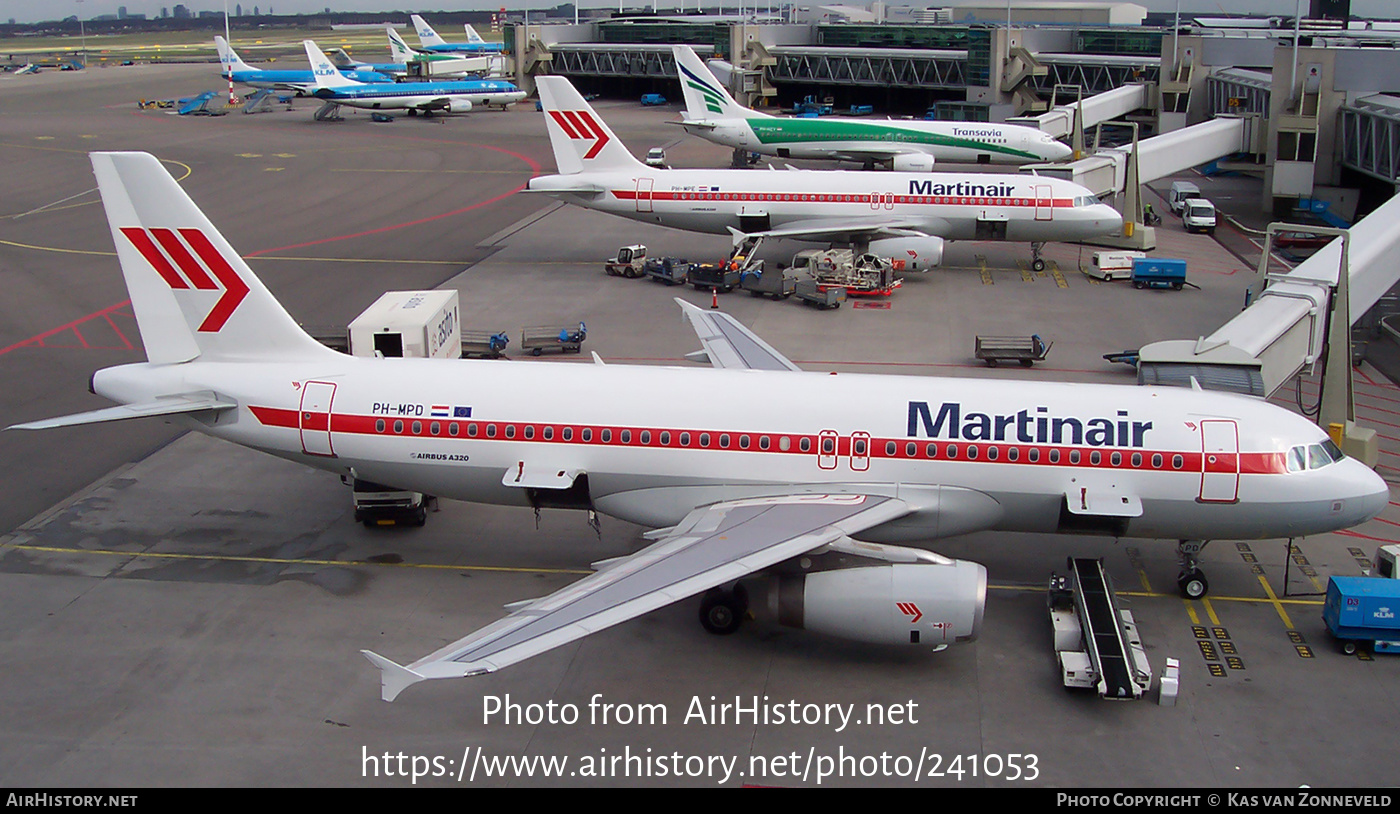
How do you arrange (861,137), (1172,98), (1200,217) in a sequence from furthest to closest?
1. (1172,98)
2. (861,137)
3. (1200,217)

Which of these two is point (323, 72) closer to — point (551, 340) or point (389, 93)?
point (389, 93)

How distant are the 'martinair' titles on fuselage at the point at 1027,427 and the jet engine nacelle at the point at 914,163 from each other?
167 ft

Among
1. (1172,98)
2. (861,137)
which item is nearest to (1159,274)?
(861,137)

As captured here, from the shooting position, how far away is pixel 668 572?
19.2 m

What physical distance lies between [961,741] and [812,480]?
6145mm

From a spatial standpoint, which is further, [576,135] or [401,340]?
[576,135]

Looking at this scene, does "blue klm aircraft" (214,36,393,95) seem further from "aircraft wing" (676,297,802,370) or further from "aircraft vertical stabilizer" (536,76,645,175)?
"aircraft wing" (676,297,802,370)

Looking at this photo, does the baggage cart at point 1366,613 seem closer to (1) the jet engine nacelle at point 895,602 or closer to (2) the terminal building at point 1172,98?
(1) the jet engine nacelle at point 895,602

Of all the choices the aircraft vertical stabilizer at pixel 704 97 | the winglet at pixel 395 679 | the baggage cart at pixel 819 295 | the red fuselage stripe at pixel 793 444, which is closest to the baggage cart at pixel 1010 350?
the baggage cart at pixel 819 295

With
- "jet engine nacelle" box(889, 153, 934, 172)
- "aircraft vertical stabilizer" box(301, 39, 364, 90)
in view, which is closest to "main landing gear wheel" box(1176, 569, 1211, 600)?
"jet engine nacelle" box(889, 153, 934, 172)

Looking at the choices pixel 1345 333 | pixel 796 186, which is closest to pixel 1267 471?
pixel 1345 333

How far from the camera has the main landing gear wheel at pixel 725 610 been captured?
2178 cm

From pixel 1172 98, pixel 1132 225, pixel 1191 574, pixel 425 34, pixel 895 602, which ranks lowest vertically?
pixel 1191 574

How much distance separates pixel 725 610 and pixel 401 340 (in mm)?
12905
